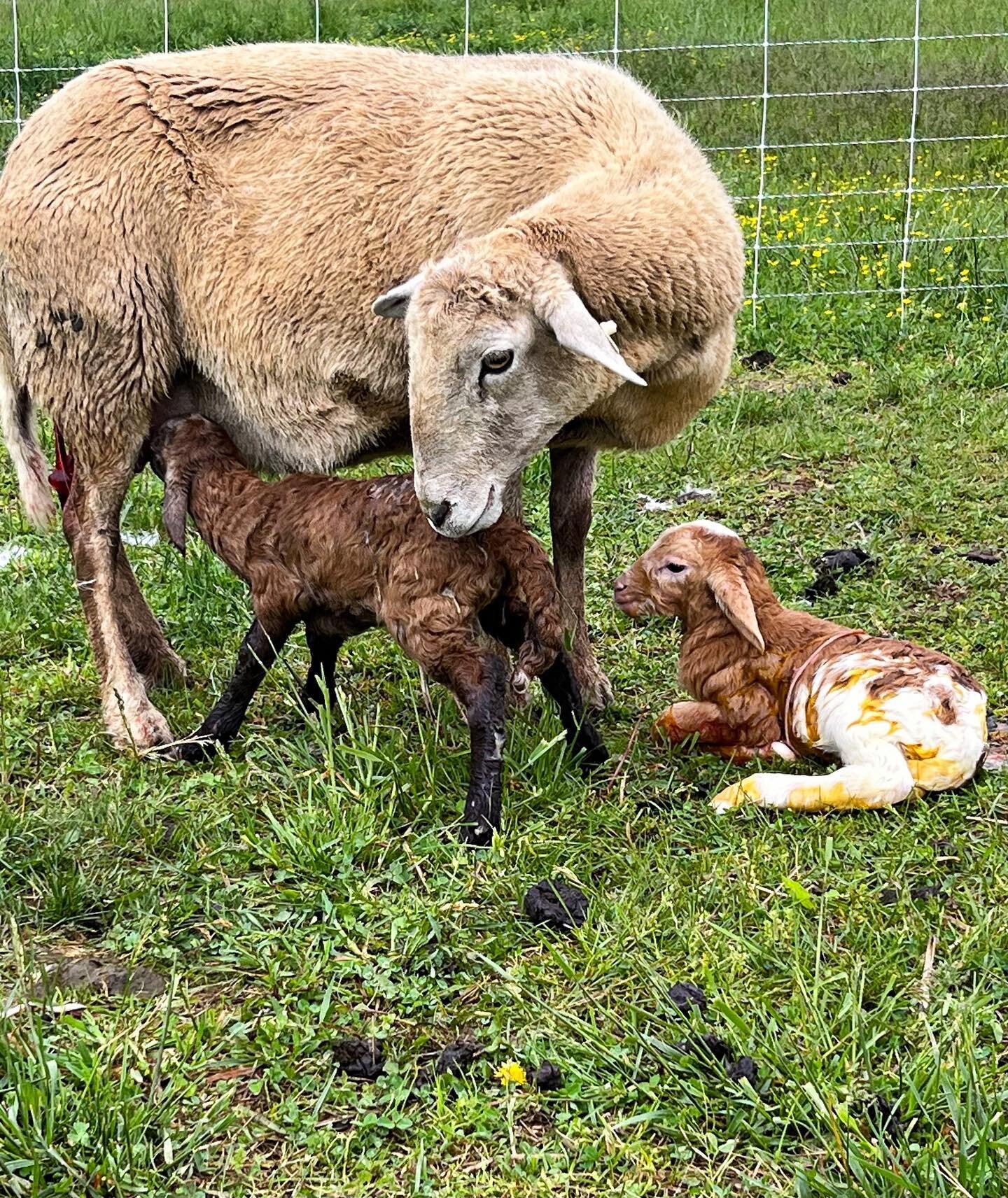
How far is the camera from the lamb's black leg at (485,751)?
3713 mm

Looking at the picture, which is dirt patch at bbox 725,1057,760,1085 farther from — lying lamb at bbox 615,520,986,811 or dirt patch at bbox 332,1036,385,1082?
lying lamb at bbox 615,520,986,811

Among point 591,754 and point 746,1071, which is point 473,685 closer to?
point 591,754

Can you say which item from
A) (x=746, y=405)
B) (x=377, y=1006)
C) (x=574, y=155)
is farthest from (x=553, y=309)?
(x=746, y=405)

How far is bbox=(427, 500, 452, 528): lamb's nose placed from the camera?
384 cm

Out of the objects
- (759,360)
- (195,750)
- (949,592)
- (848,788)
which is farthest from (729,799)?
(759,360)

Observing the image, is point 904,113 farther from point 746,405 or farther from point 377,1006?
point 377,1006

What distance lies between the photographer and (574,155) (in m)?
4.30

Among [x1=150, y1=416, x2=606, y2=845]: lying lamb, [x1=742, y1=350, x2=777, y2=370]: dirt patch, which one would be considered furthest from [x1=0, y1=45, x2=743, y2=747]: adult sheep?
[x1=742, y1=350, x2=777, y2=370]: dirt patch

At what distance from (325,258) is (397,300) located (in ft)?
1.58

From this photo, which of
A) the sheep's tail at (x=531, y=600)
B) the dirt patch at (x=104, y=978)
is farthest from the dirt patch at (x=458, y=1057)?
the sheep's tail at (x=531, y=600)

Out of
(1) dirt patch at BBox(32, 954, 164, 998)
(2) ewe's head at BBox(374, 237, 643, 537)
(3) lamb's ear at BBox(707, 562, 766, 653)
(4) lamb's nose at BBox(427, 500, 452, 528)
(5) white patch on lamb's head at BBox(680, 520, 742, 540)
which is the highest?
(2) ewe's head at BBox(374, 237, 643, 537)

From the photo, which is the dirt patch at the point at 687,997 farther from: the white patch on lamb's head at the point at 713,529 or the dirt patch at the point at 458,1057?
the white patch on lamb's head at the point at 713,529

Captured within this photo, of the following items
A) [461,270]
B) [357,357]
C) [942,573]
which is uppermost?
[461,270]

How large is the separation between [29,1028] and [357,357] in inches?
88.2
